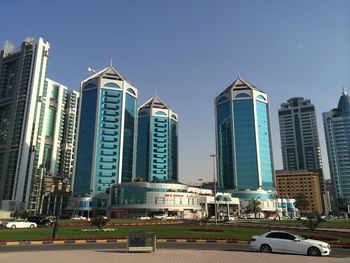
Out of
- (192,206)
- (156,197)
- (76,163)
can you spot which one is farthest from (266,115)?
(76,163)

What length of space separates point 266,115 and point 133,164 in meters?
84.1

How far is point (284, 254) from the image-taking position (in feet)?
76.8

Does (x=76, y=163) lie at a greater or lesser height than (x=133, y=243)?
greater

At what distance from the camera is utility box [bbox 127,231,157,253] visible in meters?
24.2

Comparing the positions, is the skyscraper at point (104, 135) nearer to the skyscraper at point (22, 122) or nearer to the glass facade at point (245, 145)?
the skyscraper at point (22, 122)

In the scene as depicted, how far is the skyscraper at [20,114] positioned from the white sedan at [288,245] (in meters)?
150

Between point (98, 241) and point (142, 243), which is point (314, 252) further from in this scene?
point (98, 241)

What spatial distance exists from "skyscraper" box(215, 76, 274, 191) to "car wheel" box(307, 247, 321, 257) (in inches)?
6532

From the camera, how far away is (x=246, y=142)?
189250 mm

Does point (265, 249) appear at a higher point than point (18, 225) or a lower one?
lower

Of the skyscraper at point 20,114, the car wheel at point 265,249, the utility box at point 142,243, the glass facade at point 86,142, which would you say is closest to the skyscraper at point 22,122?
the skyscraper at point 20,114

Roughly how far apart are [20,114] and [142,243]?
15663 centimetres

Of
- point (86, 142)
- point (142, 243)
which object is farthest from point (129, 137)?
point (142, 243)

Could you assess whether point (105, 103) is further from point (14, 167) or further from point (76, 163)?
point (14, 167)
